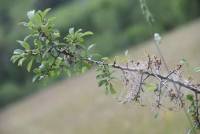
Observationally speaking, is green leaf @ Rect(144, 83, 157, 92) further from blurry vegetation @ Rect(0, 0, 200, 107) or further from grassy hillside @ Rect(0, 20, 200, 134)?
blurry vegetation @ Rect(0, 0, 200, 107)

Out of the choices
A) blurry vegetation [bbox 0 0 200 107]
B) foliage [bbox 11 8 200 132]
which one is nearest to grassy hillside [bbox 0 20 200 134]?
blurry vegetation [bbox 0 0 200 107]

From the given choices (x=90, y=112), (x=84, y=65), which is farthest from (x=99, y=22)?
(x=84, y=65)

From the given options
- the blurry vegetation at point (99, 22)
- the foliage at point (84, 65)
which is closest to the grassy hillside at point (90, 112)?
the blurry vegetation at point (99, 22)

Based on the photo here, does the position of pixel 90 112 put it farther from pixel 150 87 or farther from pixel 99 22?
pixel 150 87

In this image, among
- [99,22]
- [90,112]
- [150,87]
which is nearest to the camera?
[150,87]

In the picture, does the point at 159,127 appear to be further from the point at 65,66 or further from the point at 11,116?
the point at 11,116

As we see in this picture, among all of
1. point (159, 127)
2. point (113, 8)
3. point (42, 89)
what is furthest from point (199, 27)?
point (159, 127)
